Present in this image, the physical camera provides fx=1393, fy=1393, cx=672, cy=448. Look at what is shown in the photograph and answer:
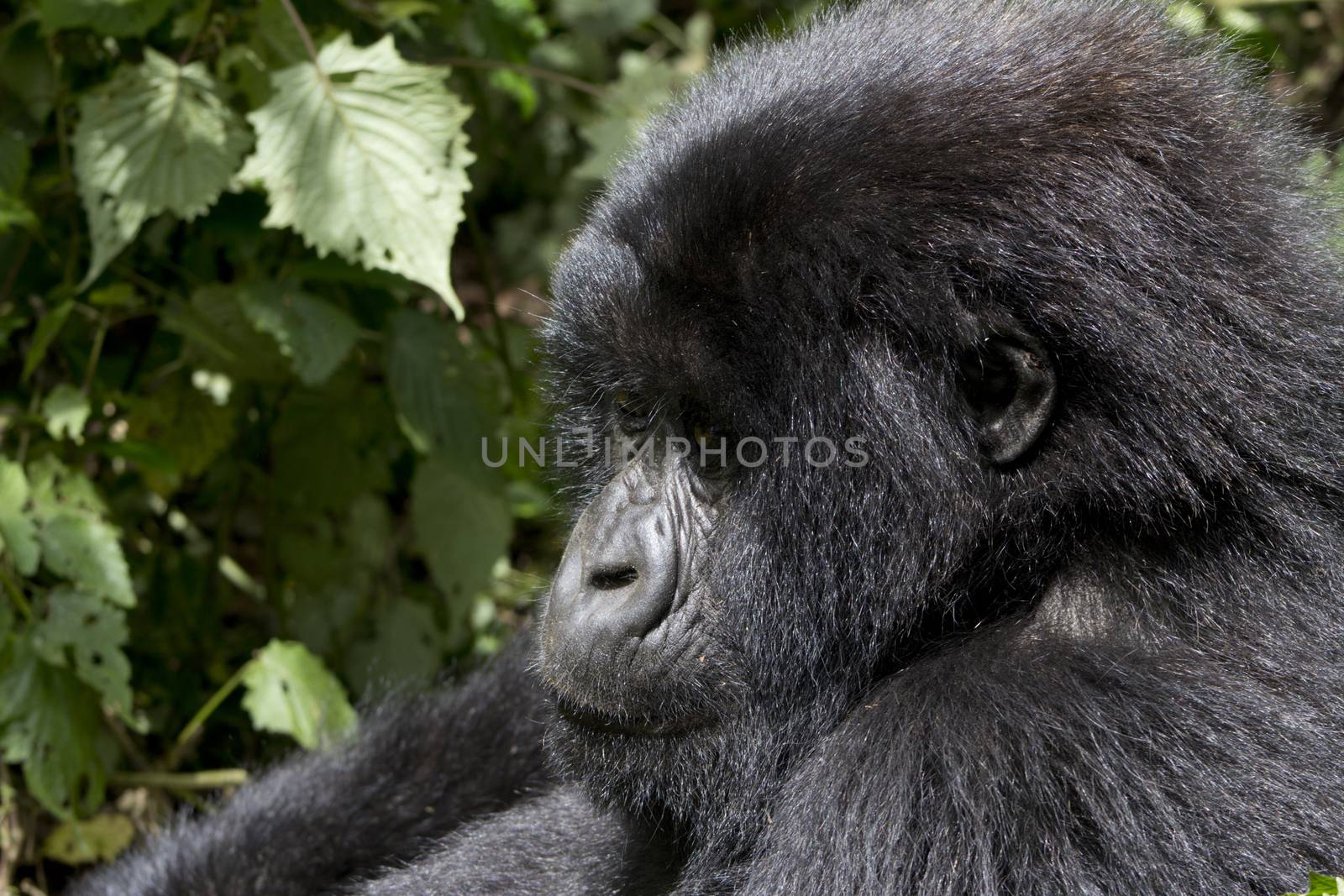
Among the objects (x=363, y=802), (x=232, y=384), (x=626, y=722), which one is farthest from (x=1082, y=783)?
(x=232, y=384)

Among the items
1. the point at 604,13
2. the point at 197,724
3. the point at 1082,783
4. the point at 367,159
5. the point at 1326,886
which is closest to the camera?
the point at 1326,886

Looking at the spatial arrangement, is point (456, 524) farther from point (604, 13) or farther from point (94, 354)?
point (604, 13)

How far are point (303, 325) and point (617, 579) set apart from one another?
180 centimetres

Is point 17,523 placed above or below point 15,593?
above

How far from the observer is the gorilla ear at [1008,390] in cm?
237

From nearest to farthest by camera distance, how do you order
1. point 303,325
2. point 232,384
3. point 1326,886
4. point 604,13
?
1. point 1326,886
2. point 303,325
3. point 232,384
4. point 604,13

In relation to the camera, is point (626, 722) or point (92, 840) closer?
point (626, 722)

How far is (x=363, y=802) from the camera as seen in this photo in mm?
3660

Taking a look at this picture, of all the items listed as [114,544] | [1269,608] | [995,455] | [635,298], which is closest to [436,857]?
[114,544]

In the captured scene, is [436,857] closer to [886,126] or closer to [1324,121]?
[886,126]

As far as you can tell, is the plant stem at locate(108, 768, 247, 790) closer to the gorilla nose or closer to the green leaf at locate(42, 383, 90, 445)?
the green leaf at locate(42, 383, 90, 445)

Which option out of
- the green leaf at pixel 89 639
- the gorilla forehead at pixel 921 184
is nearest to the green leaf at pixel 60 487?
the green leaf at pixel 89 639

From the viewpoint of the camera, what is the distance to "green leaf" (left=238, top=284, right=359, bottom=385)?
12.9ft

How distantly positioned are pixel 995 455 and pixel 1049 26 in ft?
3.06
